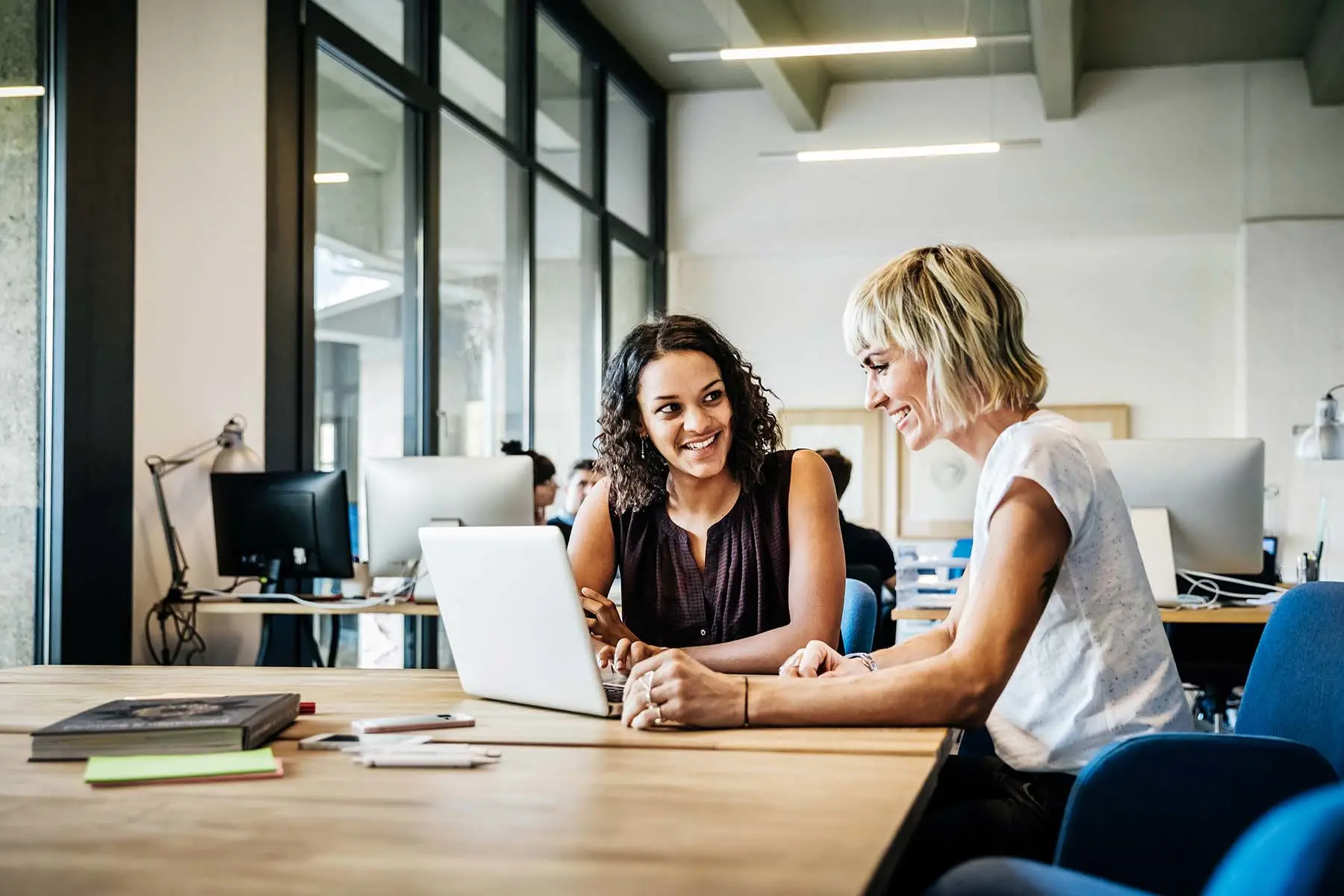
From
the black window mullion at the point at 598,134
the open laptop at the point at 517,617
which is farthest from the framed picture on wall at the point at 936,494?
the open laptop at the point at 517,617

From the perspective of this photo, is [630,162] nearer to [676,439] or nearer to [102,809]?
[676,439]

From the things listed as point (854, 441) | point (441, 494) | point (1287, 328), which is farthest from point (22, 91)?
point (1287, 328)

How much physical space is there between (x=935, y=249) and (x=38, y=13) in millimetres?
3005

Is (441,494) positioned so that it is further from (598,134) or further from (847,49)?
(598,134)

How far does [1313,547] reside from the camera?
12.8ft

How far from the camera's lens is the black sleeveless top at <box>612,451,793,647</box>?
2.30 meters

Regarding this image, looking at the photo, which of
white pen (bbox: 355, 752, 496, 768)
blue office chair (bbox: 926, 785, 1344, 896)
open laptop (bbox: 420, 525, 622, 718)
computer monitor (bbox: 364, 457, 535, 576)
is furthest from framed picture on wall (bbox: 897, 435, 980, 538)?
blue office chair (bbox: 926, 785, 1344, 896)

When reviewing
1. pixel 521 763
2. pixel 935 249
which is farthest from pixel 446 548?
pixel 935 249

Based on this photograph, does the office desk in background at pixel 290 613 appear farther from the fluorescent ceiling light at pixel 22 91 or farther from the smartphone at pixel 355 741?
the smartphone at pixel 355 741

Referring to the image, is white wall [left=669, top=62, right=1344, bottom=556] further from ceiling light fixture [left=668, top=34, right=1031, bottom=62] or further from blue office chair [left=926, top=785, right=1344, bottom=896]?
blue office chair [left=926, top=785, right=1344, bottom=896]

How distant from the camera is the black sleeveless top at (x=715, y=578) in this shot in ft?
7.56

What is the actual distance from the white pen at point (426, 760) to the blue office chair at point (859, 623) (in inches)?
49.1

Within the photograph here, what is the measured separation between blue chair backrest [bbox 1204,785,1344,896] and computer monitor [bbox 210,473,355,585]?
3.52 meters

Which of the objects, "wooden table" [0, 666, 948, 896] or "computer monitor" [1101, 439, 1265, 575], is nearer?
"wooden table" [0, 666, 948, 896]
